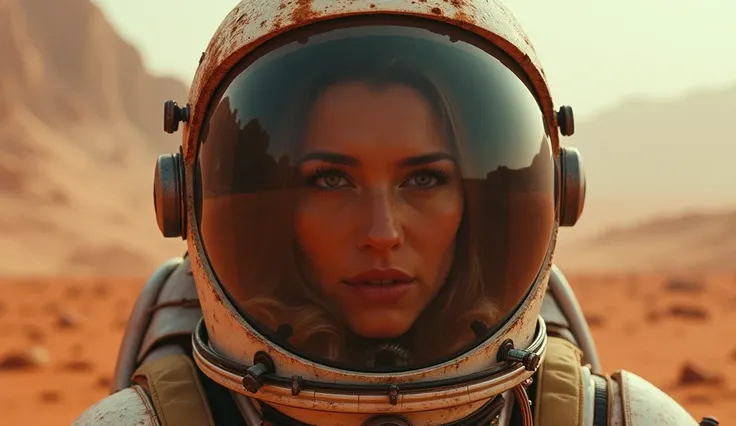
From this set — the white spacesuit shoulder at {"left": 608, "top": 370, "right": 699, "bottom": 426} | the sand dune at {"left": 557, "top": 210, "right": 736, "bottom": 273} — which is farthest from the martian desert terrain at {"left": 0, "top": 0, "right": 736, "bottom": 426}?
the white spacesuit shoulder at {"left": 608, "top": 370, "right": 699, "bottom": 426}

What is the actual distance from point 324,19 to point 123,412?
3.53ft

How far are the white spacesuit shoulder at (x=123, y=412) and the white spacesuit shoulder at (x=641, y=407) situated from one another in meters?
1.15

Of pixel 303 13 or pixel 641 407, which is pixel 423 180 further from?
pixel 641 407

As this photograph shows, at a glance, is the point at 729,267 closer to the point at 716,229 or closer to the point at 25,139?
the point at 716,229

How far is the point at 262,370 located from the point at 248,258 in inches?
10.0

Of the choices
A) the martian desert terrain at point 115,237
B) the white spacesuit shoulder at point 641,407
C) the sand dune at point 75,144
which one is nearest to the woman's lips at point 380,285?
the white spacesuit shoulder at point 641,407

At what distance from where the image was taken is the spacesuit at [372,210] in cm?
210

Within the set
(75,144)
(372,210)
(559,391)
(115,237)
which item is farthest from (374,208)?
(75,144)

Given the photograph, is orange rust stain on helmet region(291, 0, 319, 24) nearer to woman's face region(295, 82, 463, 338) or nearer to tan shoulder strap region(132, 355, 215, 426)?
woman's face region(295, 82, 463, 338)

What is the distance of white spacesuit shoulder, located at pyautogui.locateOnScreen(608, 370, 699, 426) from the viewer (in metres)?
2.37

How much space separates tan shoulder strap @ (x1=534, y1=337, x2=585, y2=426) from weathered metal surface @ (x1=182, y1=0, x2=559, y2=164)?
581mm

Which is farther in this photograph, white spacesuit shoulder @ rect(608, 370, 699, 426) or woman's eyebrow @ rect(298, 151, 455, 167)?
white spacesuit shoulder @ rect(608, 370, 699, 426)

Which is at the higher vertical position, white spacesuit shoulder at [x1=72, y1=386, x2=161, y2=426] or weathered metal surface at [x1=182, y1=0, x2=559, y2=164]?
weathered metal surface at [x1=182, y1=0, x2=559, y2=164]

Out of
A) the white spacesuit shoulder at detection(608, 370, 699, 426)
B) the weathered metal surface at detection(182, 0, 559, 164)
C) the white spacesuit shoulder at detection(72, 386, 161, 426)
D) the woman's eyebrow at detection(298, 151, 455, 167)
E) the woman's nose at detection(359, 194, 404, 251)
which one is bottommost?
the white spacesuit shoulder at detection(72, 386, 161, 426)
